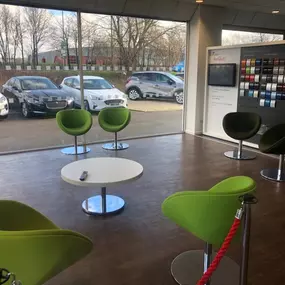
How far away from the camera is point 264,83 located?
5828 millimetres

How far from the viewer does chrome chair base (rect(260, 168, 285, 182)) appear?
4504 millimetres

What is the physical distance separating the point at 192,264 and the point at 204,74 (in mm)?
5331

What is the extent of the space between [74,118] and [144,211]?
2.94m

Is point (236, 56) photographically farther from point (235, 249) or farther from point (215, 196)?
point (215, 196)

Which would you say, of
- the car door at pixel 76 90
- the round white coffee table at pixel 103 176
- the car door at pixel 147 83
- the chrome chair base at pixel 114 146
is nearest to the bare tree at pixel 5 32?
the car door at pixel 76 90

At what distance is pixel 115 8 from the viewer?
6113 mm

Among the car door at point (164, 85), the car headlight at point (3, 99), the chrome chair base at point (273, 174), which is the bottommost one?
the chrome chair base at point (273, 174)

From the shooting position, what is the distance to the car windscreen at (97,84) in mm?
6477

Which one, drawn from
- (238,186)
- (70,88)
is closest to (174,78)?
(70,88)

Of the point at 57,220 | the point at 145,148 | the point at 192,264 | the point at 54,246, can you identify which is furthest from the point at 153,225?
the point at 145,148

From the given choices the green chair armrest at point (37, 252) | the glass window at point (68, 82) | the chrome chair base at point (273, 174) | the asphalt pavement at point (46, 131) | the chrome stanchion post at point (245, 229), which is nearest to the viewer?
the green chair armrest at point (37, 252)

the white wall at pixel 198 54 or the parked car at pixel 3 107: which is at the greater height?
the white wall at pixel 198 54

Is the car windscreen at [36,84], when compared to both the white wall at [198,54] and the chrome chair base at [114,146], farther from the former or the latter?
the white wall at [198,54]

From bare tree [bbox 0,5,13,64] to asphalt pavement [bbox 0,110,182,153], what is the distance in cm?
108
